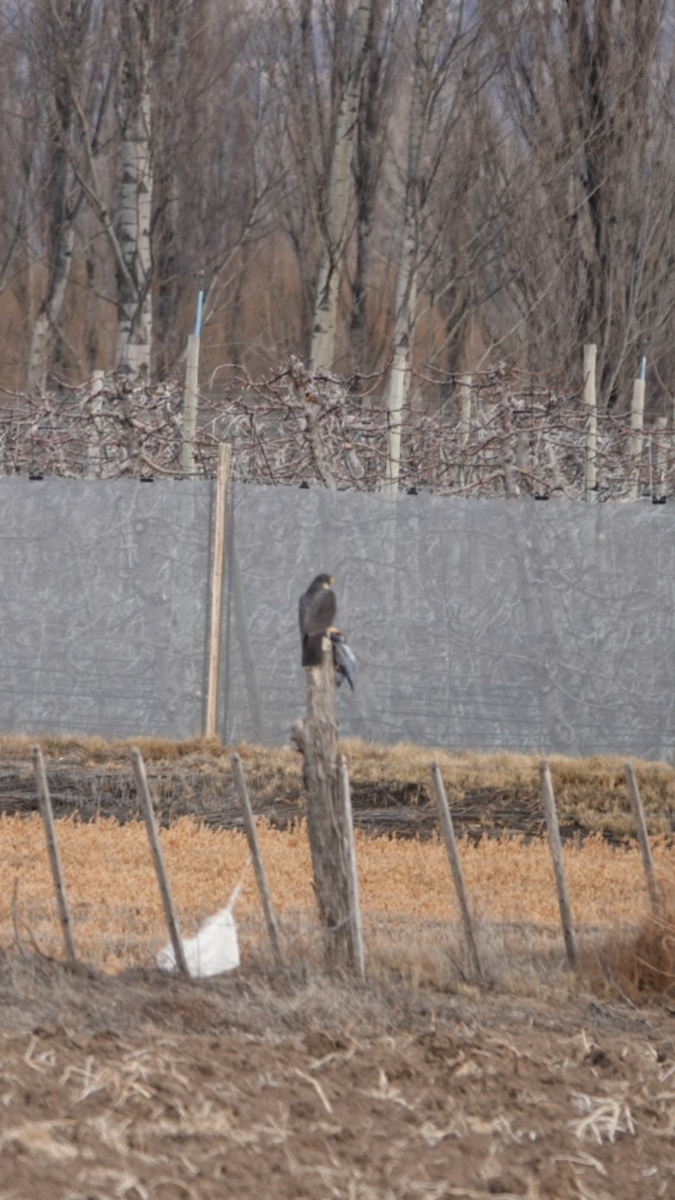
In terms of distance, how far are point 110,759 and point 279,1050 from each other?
559cm

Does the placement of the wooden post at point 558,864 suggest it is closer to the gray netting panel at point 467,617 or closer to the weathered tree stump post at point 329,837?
the weathered tree stump post at point 329,837

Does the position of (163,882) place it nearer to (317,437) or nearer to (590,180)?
(317,437)

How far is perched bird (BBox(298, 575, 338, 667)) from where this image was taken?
511cm

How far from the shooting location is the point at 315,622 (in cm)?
512

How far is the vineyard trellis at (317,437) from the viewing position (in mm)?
10525

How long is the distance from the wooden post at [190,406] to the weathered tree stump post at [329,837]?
5.62 metres

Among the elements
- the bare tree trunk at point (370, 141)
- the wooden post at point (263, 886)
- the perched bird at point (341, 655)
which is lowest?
the wooden post at point (263, 886)

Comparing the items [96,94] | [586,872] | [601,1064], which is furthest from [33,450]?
[96,94]

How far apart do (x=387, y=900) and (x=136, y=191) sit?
8620 millimetres

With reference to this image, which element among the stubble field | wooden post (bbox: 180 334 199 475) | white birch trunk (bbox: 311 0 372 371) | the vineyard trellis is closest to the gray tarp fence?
the vineyard trellis

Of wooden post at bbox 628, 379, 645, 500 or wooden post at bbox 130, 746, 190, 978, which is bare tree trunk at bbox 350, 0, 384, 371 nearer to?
wooden post at bbox 628, 379, 645, 500

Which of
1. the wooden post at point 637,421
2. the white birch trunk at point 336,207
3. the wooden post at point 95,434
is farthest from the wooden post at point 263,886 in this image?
the white birch trunk at point 336,207

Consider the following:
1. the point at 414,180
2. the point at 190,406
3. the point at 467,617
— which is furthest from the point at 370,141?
the point at 467,617

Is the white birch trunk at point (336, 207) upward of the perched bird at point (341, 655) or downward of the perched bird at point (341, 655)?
upward
